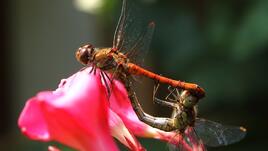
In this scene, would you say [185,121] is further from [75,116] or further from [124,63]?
[75,116]

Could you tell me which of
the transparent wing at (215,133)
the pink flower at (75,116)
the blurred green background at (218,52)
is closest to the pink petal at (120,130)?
the pink flower at (75,116)

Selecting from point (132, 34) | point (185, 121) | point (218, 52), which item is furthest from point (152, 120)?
point (218, 52)

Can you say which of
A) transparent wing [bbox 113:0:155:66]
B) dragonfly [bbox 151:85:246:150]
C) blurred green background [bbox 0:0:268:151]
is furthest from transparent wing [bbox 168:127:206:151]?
blurred green background [bbox 0:0:268:151]

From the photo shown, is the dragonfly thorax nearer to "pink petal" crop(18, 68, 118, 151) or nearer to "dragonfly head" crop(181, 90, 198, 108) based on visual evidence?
"dragonfly head" crop(181, 90, 198, 108)

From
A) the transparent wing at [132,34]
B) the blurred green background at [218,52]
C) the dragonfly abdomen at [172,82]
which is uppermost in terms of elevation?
the transparent wing at [132,34]

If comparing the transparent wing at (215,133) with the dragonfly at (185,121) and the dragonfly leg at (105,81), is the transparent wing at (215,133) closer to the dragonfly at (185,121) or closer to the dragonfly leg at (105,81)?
the dragonfly at (185,121)
